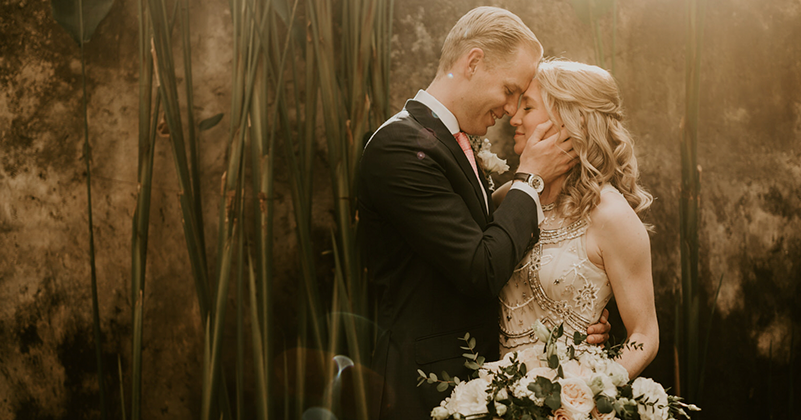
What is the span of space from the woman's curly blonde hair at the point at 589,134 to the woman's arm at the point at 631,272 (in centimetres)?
8

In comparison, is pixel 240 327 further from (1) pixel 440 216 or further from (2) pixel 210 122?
(1) pixel 440 216

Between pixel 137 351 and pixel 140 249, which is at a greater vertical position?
pixel 140 249

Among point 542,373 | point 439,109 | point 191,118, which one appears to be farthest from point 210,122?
point 542,373

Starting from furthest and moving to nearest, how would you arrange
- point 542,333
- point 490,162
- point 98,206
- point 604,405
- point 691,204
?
point 691,204 → point 98,206 → point 490,162 → point 542,333 → point 604,405

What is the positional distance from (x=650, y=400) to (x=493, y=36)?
3.35 ft

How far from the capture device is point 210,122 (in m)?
1.62

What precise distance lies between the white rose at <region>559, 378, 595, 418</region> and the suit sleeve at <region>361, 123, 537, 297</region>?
0.27 metres

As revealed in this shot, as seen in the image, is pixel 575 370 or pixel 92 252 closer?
pixel 575 370

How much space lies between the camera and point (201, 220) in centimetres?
157

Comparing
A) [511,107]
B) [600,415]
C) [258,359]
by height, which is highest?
[511,107]

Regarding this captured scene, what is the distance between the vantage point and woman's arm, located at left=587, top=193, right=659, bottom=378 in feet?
3.85

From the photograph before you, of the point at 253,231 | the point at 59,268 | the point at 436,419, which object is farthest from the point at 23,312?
the point at 436,419

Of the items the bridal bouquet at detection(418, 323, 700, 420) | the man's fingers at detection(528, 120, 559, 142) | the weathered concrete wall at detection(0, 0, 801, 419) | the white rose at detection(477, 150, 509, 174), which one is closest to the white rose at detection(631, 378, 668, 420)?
the bridal bouquet at detection(418, 323, 700, 420)

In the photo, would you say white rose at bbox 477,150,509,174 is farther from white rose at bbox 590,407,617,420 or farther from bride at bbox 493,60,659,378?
white rose at bbox 590,407,617,420
